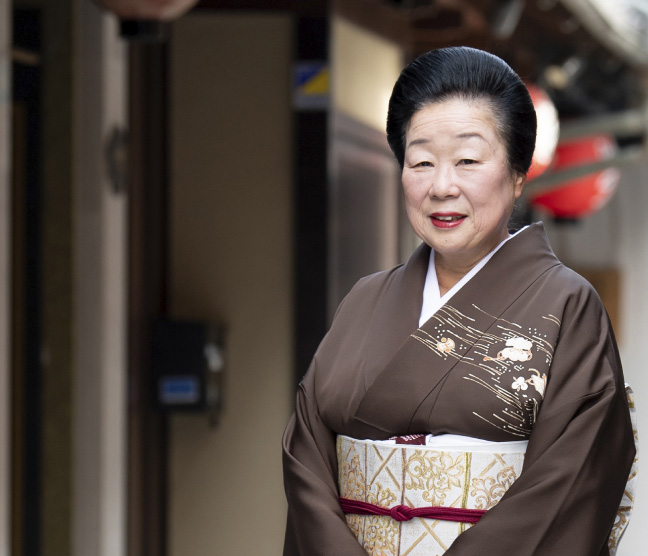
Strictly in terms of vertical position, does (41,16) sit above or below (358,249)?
above

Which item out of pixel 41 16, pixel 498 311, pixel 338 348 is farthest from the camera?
pixel 41 16

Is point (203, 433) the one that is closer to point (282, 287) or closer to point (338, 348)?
point (282, 287)

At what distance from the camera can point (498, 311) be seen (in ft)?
8.79

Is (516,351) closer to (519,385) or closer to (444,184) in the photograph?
(519,385)

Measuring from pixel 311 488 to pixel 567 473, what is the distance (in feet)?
2.00

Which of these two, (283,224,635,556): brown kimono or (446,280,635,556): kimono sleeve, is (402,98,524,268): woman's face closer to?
(283,224,635,556): brown kimono

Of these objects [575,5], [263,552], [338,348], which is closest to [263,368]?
[263,552]

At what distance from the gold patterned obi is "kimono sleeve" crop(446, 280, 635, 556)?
0.27ft

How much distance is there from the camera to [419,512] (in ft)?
8.74

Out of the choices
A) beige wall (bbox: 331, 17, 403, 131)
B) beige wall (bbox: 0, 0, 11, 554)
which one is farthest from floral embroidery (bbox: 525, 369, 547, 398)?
beige wall (bbox: 331, 17, 403, 131)

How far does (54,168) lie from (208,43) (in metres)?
1.40

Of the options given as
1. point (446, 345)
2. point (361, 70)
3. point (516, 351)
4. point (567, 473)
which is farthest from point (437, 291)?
point (361, 70)

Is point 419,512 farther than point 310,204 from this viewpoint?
No

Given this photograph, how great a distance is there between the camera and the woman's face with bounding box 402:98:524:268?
266cm
